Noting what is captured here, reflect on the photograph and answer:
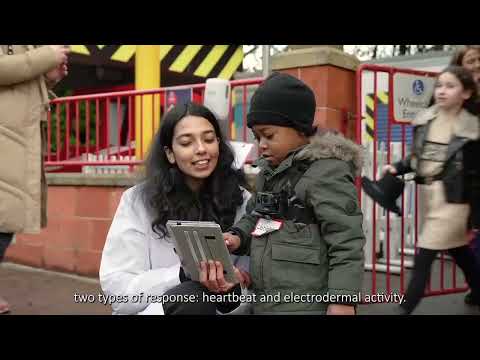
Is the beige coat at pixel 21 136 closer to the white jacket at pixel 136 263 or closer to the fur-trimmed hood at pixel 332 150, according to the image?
the white jacket at pixel 136 263

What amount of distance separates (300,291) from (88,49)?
7.32 metres

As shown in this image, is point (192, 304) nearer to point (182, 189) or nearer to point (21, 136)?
point (182, 189)

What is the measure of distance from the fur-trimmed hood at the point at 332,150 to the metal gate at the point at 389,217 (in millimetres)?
1859

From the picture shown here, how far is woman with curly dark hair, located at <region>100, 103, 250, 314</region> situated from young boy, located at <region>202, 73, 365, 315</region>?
0.15 metres

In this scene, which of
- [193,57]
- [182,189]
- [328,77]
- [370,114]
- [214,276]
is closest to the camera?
[214,276]

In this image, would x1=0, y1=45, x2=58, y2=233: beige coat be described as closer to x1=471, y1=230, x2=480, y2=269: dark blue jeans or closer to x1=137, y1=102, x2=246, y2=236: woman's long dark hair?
x1=137, y1=102, x2=246, y2=236: woman's long dark hair

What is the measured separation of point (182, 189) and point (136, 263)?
0.36 m

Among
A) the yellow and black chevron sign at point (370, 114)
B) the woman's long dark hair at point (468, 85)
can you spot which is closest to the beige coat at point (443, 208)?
the woman's long dark hair at point (468, 85)

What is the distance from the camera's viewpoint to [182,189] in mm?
2436

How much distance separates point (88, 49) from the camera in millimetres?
8547

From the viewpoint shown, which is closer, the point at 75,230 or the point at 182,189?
the point at 182,189

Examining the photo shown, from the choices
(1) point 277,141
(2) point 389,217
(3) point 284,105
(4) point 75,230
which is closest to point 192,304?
(1) point 277,141

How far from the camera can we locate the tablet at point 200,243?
193 centimetres

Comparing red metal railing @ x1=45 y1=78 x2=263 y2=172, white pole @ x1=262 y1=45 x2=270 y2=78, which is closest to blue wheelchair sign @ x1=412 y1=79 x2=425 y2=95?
white pole @ x1=262 y1=45 x2=270 y2=78
